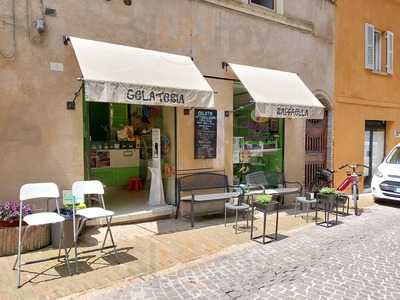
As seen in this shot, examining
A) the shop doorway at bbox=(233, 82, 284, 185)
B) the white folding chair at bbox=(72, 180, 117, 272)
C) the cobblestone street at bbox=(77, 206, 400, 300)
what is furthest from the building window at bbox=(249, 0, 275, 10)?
the white folding chair at bbox=(72, 180, 117, 272)

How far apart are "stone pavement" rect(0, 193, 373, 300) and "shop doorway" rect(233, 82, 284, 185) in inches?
78.1

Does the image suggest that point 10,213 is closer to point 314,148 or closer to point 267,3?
point 267,3

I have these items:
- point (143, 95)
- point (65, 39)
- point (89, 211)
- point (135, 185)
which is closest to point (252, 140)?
point (135, 185)

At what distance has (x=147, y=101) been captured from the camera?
5.96m

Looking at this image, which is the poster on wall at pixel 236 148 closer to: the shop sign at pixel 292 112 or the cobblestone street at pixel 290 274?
the shop sign at pixel 292 112

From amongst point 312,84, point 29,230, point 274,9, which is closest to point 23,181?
point 29,230

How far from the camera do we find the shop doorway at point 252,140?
9109mm

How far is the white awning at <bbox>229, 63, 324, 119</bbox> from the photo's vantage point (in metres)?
7.69

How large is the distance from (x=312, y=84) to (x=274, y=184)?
3.37 m

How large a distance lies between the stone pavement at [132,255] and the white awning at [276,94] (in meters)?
2.49

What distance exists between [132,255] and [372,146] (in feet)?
35.9

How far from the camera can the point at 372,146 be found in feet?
43.4

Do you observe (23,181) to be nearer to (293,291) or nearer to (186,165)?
(186,165)

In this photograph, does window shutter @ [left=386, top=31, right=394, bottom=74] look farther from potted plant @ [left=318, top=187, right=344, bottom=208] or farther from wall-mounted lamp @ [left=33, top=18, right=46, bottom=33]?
wall-mounted lamp @ [left=33, top=18, right=46, bottom=33]
